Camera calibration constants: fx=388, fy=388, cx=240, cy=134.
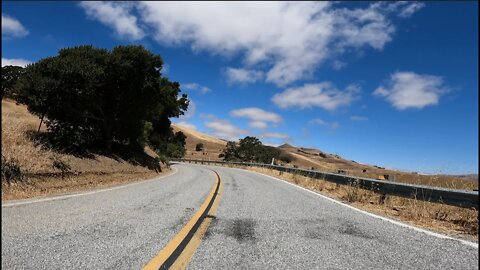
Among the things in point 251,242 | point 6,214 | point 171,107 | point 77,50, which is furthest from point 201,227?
point 171,107

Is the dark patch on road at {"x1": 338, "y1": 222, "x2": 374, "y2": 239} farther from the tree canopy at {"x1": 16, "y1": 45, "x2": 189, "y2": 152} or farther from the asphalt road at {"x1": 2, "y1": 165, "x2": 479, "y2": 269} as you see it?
the tree canopy at {"x1": 16, "y1": 45, "x2": 189, "y2": 152}

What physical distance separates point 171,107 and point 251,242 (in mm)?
41981

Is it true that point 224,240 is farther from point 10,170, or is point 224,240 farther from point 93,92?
point 93,92

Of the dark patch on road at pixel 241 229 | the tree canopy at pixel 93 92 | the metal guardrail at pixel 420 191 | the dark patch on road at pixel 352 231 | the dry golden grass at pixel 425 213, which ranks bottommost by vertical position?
the dark patch on road at pixel 241 229

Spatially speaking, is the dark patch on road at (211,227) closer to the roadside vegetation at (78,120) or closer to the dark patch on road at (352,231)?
the dark patch on road at (352,231)

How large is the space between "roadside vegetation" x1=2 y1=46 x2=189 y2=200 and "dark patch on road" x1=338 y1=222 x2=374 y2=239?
319 inches

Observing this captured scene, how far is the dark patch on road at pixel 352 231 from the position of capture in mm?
6693

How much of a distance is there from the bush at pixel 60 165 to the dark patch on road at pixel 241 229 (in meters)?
9.47

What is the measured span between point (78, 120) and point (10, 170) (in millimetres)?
9980

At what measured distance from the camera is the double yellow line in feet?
14.5

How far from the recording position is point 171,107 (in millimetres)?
46625

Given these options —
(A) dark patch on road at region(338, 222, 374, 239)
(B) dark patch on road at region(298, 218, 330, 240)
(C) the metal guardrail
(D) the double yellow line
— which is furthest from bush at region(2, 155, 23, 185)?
(C) the metal guardrail

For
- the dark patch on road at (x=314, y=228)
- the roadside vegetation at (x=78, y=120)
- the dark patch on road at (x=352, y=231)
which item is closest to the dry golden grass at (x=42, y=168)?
the roadside vegetation at (x=78, y=120)

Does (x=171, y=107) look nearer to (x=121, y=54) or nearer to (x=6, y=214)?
(x=121, y=54)
